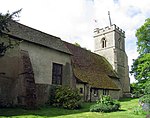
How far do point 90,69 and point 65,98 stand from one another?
13.3m

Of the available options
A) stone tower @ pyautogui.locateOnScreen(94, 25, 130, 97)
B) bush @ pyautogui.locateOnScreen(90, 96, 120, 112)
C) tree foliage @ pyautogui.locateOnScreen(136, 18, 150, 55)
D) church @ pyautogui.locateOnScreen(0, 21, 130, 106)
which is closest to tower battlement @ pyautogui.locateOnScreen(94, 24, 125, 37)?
stone tower @ pyautogui.locateOnScreen(94, 25, 130, 97)

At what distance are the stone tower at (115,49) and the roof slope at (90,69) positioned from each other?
3.76 m

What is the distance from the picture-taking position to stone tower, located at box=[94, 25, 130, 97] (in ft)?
147

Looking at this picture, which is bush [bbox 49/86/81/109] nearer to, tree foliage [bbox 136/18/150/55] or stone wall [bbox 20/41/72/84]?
stone wall [bbox 20/41/72/84]

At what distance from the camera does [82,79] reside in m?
28.5

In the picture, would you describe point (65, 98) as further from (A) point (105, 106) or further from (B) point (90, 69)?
(B) point (90, 69)

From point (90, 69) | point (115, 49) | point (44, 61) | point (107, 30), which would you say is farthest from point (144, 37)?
point (107, 30)

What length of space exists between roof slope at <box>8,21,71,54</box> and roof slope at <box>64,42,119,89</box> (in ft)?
16.7

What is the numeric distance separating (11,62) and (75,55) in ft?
49.7

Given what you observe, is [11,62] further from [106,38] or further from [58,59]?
[106,38]

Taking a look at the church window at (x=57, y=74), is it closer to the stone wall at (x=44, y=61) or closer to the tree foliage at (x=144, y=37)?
the stone wall at (x=44, y=61)

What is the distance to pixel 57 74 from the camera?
25.1 meters

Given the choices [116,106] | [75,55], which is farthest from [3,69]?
[75,55]

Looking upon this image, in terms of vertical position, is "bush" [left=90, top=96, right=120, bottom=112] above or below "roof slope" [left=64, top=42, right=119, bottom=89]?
below
